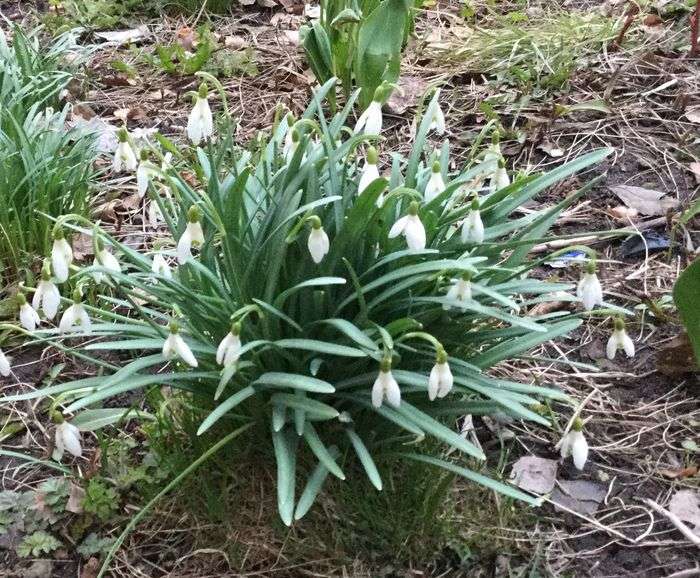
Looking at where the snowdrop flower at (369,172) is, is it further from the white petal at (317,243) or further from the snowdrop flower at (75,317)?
the snowdrop flower at (75,317)

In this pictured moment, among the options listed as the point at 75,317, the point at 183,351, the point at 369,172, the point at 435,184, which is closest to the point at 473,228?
the point at 435,184

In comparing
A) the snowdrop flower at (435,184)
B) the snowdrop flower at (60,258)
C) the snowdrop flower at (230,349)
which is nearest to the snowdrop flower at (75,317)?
the snowdrop flower at (60,258)

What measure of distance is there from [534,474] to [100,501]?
101 centimetres

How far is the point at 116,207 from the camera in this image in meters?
3.07

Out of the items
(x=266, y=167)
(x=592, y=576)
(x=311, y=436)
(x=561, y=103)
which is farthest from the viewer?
(x=561, y=103)

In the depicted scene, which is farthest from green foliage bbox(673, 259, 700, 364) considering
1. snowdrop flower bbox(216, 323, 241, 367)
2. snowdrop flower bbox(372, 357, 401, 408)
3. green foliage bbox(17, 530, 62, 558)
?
green foliage bbox(17, 530, 62, 558)

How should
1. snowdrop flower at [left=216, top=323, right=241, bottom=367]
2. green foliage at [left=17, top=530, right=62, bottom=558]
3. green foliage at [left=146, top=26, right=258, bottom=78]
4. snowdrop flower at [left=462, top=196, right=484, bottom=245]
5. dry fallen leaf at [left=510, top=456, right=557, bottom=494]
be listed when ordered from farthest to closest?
green foliage at [left=146, top=26, right=258, bottom=78] < dry fallen leaf at [left=510, top=456, right=557, bottom=494] < green foliage at [left=17, top=530, right=62, bottom=558] < snowdrop flower at [left=462, top=196, right=484, bottom=245] < snowdrop flower at [left=216, top=323, right=241, bottom=367]

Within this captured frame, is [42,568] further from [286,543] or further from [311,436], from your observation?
[311,436]

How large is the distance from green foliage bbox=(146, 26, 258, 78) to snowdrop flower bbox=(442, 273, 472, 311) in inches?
88.4

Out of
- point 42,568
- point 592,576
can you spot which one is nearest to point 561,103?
point 592,576

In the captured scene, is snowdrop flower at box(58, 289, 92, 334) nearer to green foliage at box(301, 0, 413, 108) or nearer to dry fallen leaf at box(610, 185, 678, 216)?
green foliage at box(301, 0, 413, 108)

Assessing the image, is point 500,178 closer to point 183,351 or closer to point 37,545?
point 183,351

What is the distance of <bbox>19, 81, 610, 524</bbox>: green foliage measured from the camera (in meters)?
1.79

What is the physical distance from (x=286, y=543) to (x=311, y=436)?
285 mm
